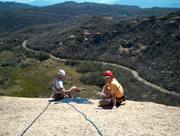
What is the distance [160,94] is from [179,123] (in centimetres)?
1949

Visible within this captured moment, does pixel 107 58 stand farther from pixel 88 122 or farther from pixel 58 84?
pixel 88 122

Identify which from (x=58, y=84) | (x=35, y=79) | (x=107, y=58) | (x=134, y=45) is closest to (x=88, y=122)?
(x=58, y=84)

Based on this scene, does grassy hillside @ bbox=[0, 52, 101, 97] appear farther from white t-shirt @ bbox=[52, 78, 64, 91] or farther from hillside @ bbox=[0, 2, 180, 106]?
white t-shirt @ bbox=[52, 78, 64, 91]

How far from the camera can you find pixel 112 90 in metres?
7.77

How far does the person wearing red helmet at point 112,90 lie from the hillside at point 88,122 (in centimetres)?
45

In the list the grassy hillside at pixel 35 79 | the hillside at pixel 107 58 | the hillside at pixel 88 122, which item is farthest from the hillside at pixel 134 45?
the hillside at pixel 88 122

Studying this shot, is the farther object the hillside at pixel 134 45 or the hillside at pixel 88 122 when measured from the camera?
the hillside at pixel 134 45

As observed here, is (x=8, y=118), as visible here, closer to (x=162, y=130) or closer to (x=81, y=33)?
(x=162, y=130)

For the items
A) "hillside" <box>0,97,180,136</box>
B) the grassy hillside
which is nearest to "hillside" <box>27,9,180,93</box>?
the grassy hillside

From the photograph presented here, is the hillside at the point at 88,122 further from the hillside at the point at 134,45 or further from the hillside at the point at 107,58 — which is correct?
the hillside at the point at 134,45

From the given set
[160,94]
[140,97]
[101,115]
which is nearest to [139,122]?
[101,115]

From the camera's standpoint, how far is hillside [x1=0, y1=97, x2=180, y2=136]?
5.61 meters

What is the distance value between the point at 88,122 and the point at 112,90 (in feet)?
7.19

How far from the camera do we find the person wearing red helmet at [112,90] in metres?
7.71
